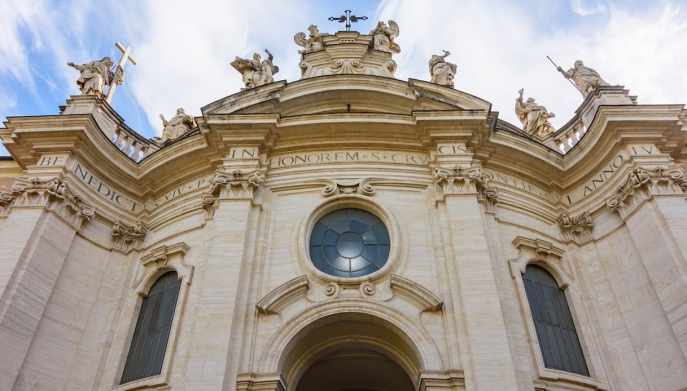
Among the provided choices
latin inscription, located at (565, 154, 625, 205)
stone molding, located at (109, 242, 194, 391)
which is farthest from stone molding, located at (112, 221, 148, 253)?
latin inscription, located at (565, 154, 625, 205)

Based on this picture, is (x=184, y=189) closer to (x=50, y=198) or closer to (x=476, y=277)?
(x=50, y=198)

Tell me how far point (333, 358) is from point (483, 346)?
12.6 ft

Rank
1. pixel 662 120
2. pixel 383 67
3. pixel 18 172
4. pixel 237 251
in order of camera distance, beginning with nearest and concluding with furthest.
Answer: pixel 237 251 < pixel 662 120 < pixel 18 172 < pixel 383 67

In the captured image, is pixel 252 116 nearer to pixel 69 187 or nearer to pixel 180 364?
pixel 69 187

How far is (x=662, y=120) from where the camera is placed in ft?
42.2

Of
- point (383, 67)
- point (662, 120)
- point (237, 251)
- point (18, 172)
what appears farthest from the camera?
point (383, 67)

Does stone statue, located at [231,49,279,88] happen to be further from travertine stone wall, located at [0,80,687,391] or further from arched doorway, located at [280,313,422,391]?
arched doorway, located at [280,313,422,391]

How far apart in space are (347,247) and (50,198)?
22.0ft

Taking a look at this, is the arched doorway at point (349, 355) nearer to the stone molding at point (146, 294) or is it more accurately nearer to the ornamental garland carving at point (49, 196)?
the stone molding at point (146, 294)

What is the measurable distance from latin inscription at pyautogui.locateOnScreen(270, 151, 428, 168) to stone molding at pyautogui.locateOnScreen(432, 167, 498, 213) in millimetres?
925

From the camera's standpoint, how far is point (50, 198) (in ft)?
39.6

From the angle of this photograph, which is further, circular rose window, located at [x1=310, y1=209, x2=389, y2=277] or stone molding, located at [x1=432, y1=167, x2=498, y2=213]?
stone molding, located at [x1=432, y1=167, x2=498, y2=213]

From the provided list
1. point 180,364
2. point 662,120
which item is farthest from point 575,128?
point 180,364

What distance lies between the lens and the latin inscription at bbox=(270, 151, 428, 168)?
12981 mm
